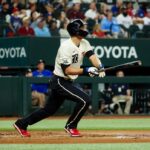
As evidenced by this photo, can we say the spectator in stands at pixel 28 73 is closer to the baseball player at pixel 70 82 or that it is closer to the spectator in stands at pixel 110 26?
the spectator in stands at pixel 110 26

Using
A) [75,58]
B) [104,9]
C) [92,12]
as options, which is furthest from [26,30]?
[75,58]

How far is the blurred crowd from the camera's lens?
1829cm

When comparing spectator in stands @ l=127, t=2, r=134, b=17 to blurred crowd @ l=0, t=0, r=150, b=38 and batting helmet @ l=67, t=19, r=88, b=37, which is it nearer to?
blurred crowd @ l=0, t=0, r=150, b=38

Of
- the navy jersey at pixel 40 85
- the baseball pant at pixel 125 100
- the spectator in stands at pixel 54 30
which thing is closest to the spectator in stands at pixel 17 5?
the spectator in stands at pixel 54 30

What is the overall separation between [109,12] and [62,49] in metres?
9.41

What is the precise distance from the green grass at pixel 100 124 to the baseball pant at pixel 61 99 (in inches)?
98.8

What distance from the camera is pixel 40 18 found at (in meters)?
18.5

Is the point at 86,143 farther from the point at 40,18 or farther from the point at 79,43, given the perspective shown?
the point at 40,18

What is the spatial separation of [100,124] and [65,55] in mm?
4601

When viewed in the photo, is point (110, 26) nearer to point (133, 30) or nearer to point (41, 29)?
point (133, 30)

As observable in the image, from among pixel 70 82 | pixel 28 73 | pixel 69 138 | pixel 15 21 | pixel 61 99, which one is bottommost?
pixel 69 138

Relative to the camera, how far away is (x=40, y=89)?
17219 millimetres

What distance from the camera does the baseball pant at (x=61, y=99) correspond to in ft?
33.6

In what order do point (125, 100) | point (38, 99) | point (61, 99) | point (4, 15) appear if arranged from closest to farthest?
point (61, 99)
point (38, 99)
point (125, 100)
point (4, 15)
